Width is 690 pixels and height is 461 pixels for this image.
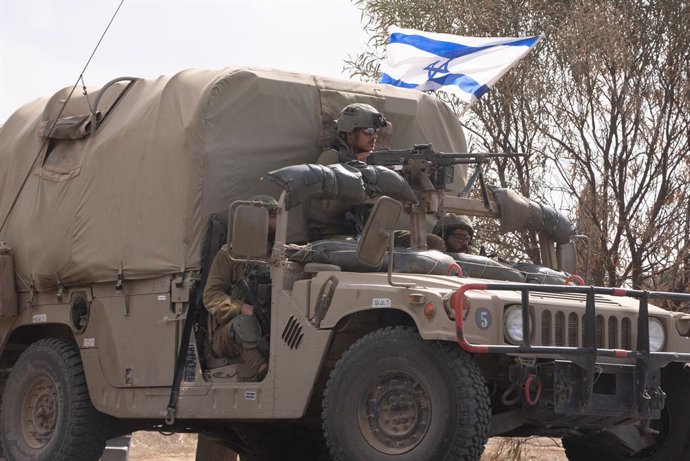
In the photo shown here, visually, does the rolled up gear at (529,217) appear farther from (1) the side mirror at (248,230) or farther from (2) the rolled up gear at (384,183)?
(1) the side mirror at (248,230)

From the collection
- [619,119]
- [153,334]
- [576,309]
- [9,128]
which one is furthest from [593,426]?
[619,119]

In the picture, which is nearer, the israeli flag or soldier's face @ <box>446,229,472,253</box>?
soldier's face @ <box>446,229,472,253</box>

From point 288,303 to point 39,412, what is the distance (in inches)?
106

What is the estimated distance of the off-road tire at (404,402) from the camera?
24.7 feet

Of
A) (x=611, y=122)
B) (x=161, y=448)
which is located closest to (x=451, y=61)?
(x=611, y=122)

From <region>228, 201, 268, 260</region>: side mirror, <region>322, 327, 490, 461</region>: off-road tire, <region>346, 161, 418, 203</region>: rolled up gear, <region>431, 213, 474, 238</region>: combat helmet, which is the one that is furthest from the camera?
<region>431, 213, 474, 238</region>: combat helmet

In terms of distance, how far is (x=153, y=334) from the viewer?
950 cm

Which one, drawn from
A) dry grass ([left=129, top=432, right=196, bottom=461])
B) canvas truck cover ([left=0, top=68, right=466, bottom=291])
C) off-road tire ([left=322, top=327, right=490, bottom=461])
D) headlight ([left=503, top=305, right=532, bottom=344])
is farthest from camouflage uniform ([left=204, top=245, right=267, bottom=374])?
dry grass ([left=129, top=432, right=196, bottom=461])

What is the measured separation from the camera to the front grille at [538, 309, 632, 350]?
314 inches

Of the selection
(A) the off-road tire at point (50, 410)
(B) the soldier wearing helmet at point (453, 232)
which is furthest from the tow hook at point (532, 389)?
(A) the off-road tire at point (50, 410)

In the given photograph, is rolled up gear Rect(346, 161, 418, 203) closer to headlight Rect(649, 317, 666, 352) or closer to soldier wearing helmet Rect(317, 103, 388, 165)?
soldier wearing helmet Rect(317, 103, 388, 165)

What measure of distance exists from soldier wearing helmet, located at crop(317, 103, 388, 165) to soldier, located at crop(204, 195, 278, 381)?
2.04 feet

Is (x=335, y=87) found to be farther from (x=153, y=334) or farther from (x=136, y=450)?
(x=136, y=450)

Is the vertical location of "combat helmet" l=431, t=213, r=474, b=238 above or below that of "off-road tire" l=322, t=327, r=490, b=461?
above
